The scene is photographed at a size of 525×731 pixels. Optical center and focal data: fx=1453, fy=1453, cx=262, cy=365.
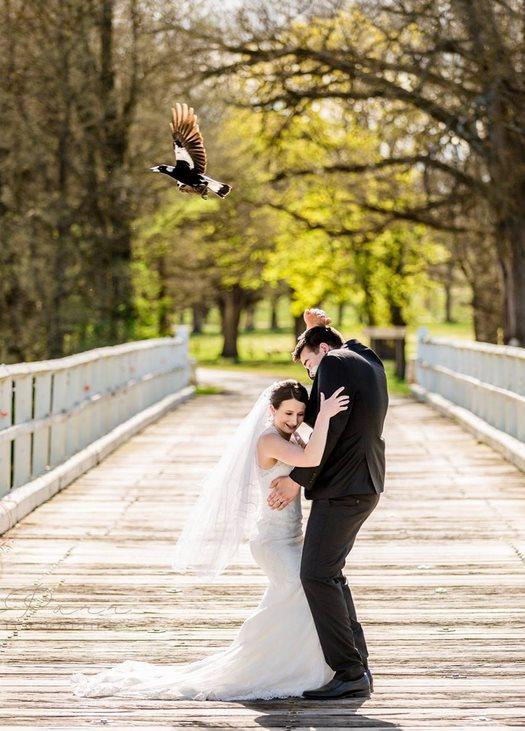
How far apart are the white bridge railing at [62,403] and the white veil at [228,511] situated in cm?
487

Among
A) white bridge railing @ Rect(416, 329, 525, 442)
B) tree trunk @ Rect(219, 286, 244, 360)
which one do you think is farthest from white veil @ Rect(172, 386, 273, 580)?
tree trunk @ Rect(219, 286, 244, 360)

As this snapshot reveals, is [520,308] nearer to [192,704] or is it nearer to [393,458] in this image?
[393,458]

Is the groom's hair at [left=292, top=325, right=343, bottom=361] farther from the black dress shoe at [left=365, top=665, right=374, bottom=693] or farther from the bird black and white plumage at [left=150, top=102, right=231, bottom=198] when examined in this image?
the bird black and white plumage at [left=150, top=102, right=231, bottom=198]

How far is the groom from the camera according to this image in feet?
22.0

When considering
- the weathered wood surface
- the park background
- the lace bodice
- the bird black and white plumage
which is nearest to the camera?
the weathered wood surface

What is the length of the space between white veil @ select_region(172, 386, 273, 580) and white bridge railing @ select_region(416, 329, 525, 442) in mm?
9824

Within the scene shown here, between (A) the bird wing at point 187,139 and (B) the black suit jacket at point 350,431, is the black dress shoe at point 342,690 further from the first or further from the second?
(A) the bird wing at point 187,139

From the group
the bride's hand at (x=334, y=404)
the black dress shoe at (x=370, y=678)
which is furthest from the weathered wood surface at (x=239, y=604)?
the bride's hand at (x=334, y=404)

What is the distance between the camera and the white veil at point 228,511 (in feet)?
23.3

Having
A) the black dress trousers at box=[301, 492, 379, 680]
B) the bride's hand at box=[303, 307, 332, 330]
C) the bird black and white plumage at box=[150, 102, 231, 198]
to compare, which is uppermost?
the bird black and white plumage at box=[150, 102, 231, 198]

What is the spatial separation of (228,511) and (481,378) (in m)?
14.2

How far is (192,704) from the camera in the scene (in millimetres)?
6734

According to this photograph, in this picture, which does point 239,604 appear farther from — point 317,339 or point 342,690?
point 317,339

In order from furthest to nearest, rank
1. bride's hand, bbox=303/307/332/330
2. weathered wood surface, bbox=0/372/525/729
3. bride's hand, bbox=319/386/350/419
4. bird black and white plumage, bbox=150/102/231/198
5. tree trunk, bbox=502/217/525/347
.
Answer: tree trunk, bbox=502/217/525/347 → bird black and white plumage, bbox=150/102/231/198 → bride's hand, bbox=303/307/332/330 → bride's hand, bbox=319/386/350/419 → weathered wood surface, bbox=0/372/525/729
